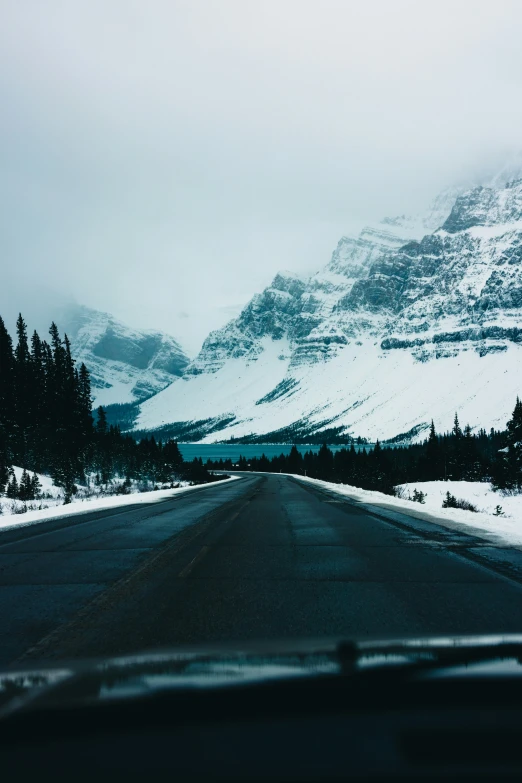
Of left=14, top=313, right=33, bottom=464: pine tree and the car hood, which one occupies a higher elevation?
left=14, top=313, right=33, bottom=464: pine tree

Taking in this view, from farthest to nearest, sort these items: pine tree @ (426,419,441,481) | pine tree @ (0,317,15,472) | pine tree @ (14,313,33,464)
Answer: pine tree @ (426,419,441,481), pine tree @ (14,313,33,464), pine tree @ (0,317,15,472)

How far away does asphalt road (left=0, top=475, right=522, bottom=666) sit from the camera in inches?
215

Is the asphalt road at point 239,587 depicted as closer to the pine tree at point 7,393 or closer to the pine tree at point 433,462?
the pine tree at point 7,393

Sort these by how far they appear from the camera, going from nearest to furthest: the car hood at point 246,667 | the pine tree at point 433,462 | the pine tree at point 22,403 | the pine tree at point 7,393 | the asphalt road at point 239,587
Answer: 1. the car hood at point 246,667
2. the asphalt road at point 239,587
3. the pine tree at point 7,393
4. the pine tree at point 22,403
5. the pine tree at point 433,462

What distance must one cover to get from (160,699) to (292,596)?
4222 millimetres

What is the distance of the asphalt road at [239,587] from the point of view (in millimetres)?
5457

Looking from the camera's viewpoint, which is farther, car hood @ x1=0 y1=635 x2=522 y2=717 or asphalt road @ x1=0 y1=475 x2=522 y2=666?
asphalt road @ x1=0 y1=475 x2=522 y2=666

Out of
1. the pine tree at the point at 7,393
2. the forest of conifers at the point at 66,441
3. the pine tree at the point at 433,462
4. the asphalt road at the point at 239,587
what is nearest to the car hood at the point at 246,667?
the asphalt road at the point at 239,587

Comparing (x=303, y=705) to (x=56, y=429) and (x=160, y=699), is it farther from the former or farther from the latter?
(x=56, y=429)

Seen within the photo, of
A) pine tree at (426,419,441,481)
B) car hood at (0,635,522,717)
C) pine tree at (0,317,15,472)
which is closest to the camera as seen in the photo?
car hood at (0,635,522,717)

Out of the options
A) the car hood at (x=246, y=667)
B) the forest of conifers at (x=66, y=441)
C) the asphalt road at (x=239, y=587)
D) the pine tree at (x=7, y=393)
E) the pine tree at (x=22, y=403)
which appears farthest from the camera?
the pine tree at (x=22, y=403)

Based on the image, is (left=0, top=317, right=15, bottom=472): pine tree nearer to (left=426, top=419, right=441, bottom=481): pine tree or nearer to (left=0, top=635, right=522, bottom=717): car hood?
(left=0, top=635, right=522, bottom=717): car hood

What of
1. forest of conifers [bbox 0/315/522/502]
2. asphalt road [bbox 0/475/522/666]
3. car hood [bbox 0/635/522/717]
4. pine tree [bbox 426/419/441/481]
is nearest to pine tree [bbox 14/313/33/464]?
forest of conifers [bbox 0/315/522/502]

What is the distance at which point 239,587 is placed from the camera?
7.64 m
